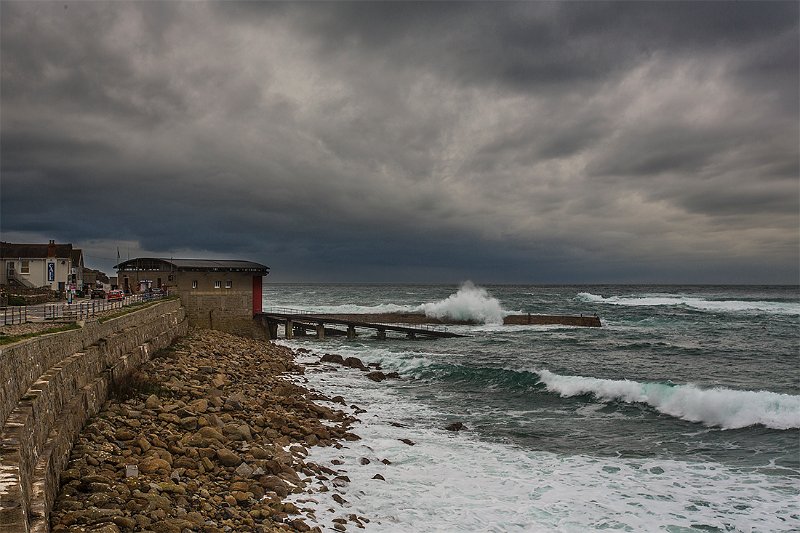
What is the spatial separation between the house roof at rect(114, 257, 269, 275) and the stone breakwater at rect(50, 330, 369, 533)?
18943mm

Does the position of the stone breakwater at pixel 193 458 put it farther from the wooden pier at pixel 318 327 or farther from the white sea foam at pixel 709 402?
the wooden pier at pixel 318 327

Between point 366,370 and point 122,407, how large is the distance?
16018 millimetres

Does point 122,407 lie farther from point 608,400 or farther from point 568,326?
point 568,326

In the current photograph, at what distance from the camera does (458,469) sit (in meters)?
13.2

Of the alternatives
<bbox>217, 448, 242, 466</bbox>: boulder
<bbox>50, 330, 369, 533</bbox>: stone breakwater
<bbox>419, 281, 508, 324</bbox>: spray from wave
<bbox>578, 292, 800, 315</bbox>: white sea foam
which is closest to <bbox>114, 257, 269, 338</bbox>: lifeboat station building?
<bbox>50, 330, 369, 533</bbox>: stone breakwater

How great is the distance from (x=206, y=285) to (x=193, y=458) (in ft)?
94.3

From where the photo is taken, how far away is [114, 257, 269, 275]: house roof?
123 feet

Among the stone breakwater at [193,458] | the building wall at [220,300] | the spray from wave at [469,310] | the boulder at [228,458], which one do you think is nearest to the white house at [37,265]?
the building wall at [220,300]

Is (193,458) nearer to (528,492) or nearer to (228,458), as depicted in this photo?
(228,458)

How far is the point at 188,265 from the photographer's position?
37.6 meters

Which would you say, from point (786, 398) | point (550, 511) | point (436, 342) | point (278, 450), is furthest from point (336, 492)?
point (436, 342)

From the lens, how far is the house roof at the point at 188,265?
3756 cm

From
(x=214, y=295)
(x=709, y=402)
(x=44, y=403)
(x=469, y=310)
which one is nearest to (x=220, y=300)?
(x=214, y=295)

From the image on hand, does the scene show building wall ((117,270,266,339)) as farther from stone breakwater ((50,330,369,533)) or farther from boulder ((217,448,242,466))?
boulder ((217,448,242,466))
